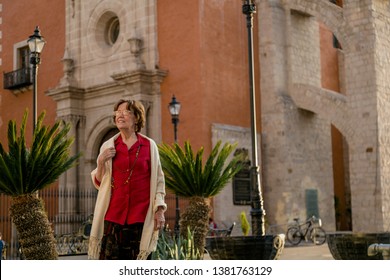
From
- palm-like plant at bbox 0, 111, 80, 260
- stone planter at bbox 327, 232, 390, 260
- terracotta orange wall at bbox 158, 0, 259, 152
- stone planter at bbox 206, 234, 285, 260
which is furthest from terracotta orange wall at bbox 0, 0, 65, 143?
stone planter at bbox 327, 232, 390, 260

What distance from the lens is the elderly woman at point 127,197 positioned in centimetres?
418

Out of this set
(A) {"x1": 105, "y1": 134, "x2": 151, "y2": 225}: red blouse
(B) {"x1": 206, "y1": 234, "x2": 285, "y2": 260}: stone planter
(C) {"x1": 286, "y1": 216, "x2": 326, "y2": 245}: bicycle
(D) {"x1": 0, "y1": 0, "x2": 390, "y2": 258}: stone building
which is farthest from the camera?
(C) {"x1": 286, "y1": 216, "x2": 326, "y2": 245}: bicycle

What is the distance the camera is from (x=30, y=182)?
763 centimetres

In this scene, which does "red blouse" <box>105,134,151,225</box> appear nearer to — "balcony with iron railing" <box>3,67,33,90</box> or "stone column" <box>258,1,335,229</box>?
"stone column" <box>258,1,335,229</box>

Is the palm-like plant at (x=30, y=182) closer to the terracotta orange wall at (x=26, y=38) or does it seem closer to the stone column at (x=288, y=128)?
the stone column at (x=288, y=128)

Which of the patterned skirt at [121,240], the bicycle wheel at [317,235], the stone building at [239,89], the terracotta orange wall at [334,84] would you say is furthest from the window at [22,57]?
the patterned skirt at [121,240]

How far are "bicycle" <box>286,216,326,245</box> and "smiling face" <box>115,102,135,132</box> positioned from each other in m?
14.0

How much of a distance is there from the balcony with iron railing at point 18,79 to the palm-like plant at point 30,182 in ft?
50.7

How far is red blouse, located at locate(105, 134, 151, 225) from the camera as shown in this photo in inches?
164

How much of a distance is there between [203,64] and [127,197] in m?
14.0

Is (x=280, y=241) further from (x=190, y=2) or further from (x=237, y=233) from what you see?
(x=190, y=2)

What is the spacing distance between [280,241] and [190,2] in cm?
1152

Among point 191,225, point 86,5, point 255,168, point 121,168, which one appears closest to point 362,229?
point 255,168
